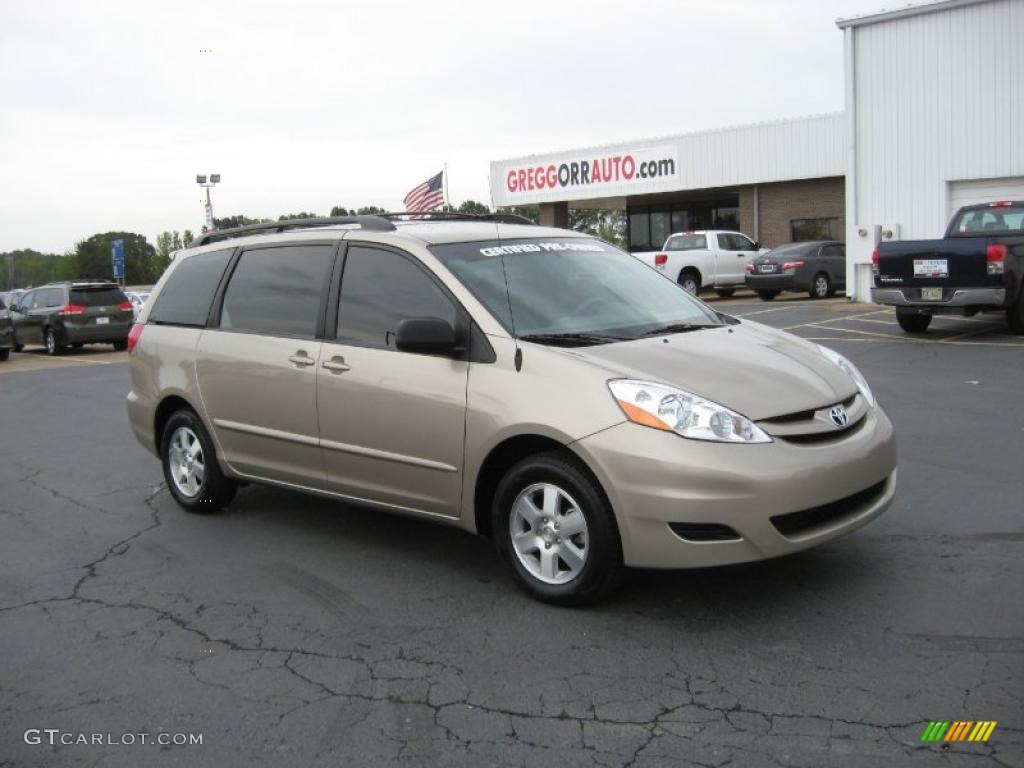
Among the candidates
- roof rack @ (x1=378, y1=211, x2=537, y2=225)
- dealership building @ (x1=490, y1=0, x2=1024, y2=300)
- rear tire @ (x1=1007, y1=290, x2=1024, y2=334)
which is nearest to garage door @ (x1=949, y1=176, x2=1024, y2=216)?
dealership building @ (x1=490, y1=0, x2=1024, y2=300)

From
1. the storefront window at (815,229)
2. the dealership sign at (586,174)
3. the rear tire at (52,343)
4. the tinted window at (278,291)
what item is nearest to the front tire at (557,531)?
the tinted window at (278,291)

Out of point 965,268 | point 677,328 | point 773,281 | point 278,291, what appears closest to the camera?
point 677,328

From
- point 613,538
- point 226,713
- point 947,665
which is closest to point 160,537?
point 226,713

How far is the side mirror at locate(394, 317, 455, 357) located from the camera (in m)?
4.75

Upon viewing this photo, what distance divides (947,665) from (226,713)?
103 inches

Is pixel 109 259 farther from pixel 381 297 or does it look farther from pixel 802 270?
pixel 381 297

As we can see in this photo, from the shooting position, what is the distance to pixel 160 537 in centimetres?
618

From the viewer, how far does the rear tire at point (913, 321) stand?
615 inches

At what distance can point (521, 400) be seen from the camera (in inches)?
180

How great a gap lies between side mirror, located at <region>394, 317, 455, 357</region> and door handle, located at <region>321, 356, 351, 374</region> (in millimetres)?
643

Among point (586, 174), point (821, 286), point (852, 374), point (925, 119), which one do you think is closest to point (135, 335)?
point (852, 374)

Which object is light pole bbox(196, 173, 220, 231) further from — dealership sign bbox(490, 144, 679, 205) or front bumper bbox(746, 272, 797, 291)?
front bumper bbox(746, 272, 797, 291)

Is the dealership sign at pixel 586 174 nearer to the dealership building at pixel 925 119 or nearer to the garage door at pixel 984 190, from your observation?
the dealership building at pixel 925 119

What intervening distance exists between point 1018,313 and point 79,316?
1899cm
